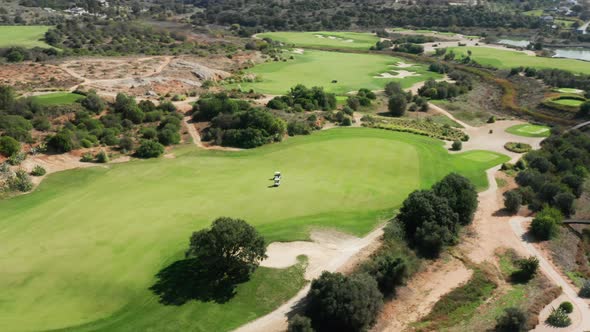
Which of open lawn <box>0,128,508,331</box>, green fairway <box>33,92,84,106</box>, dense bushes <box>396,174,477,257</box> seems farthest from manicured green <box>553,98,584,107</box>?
green fairway <box>33,92,84,106</box>

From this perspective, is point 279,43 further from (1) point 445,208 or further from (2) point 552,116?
(1) point 445,208

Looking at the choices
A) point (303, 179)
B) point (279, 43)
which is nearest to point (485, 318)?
point (303, 179)

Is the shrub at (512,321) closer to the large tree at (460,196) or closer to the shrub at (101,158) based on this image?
the large tree at (460,196)

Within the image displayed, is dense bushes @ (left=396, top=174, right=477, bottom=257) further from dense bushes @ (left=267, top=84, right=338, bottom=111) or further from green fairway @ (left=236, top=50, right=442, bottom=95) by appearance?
green fairway @ (left=236, top=50, right=442, bottom=95)

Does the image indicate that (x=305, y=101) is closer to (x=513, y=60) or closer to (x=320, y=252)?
(x=320, y=252)

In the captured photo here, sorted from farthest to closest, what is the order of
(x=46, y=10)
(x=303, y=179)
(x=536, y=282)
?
(x=46, y=10), (x=303, y=179), (x=536, y=282)

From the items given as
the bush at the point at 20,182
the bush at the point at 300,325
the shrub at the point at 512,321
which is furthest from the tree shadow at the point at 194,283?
the bush at the point at 20,182

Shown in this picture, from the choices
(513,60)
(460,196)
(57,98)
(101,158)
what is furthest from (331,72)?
(460,196)
